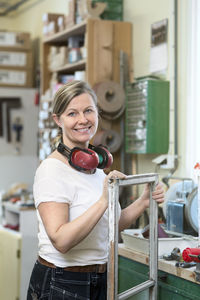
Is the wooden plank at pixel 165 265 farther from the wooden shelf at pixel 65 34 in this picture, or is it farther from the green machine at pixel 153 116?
the wooden shelf at pixel 65 34

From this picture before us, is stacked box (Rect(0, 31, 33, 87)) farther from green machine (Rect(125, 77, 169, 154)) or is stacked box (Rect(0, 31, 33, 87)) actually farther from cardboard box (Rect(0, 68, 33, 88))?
green machine (Rect(125, 77, 169, 154))

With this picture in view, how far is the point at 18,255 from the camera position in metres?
3.88

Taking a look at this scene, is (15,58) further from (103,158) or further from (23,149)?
(103,158)

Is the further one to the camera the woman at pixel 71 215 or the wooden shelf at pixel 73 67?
the wooden shelf at pixel 73 67

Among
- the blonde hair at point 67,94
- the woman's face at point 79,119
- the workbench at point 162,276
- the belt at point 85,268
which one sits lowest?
the workbench at point 162,276

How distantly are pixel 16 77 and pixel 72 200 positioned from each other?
4.11 meters

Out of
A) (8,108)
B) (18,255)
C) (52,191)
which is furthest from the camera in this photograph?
(8,108)

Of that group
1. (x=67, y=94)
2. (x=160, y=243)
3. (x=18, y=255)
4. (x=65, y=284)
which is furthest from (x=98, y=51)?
(x=65, y=284)

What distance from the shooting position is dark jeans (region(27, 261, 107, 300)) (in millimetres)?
1711

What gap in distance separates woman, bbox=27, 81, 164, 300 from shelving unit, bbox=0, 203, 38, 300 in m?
2.16

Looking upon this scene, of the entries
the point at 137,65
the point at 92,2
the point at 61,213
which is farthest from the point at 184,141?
the point at 61,213

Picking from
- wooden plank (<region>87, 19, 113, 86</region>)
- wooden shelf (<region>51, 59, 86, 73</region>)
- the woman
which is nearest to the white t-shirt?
the woman

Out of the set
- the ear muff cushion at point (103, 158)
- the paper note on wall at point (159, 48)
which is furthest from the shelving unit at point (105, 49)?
the ear muff cushion at point (103, 158)

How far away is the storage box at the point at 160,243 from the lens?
221 centimetres
